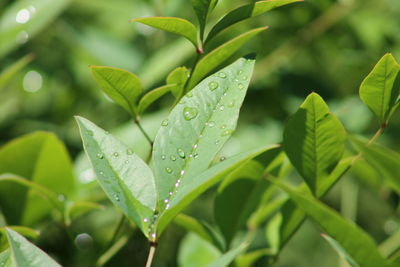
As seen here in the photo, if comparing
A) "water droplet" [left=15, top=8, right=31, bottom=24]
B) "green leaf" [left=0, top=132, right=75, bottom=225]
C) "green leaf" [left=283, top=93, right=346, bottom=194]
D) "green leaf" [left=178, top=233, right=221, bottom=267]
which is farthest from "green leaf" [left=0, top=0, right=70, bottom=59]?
"green leaf" [left=283, top=93, right=346, bottom=194]

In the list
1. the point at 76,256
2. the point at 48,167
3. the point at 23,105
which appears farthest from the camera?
the point at 23,105

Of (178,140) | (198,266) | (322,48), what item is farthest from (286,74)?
(178,140)

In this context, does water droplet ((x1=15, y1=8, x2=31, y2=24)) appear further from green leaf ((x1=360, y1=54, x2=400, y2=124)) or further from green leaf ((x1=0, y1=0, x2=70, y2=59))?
green leaf ((x1=360, y1=54, x2=400, y2=124))

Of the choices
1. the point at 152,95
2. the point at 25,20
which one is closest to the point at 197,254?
the point at 152,95

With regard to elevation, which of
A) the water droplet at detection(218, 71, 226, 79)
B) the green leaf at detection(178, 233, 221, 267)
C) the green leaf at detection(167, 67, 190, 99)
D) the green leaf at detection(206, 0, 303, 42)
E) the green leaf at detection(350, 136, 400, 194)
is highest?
the green leaf at detection(206, 0, 303, 42)

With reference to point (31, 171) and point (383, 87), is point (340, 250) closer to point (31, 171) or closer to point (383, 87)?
point (383, 87)

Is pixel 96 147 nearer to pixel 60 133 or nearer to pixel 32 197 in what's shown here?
pixel 32 197

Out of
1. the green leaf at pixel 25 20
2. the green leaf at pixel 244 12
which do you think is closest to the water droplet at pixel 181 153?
the green leaf at pixel 244 12
